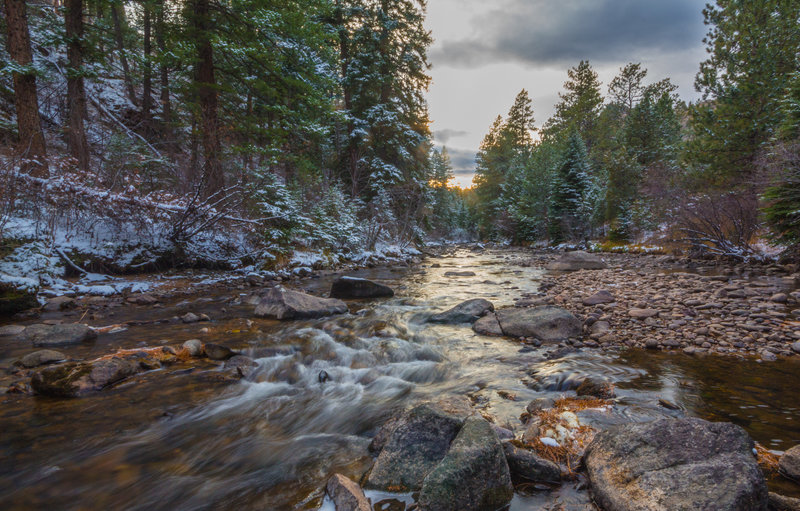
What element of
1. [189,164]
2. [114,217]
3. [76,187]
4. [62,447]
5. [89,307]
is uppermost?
[189,164]

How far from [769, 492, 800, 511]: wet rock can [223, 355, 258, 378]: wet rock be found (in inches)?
184

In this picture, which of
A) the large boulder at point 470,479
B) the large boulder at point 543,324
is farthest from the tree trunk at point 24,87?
the large boulder at point 543,324

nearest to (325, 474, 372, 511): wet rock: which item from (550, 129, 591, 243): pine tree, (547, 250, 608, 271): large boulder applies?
(547, 250, 608, 271): large boulder

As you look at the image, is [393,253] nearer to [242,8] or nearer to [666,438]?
[242,8]

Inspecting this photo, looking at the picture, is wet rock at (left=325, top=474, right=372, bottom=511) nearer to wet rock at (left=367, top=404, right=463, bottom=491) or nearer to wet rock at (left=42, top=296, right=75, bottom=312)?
wet rock at (left=367, top=404, right=463, bottom=491)

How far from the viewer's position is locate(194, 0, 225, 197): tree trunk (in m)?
10.2

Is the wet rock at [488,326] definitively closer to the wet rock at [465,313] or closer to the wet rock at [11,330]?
the wet rock at [465,313]

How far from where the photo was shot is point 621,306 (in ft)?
20.5

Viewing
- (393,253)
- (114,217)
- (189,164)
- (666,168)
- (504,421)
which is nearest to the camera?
(504,421)

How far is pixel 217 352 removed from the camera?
463cm

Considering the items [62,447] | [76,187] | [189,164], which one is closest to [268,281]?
[76,187]

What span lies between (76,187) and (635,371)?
34.6 ft

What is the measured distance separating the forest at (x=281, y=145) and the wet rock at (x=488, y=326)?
6370 millimetres

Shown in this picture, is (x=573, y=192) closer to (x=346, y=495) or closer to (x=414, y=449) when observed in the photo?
(x=414, y=449)
